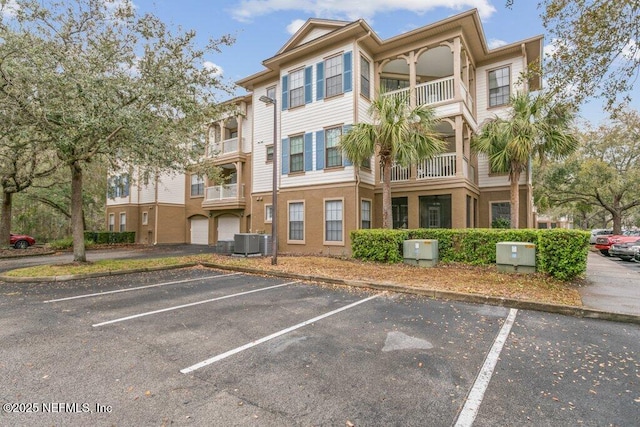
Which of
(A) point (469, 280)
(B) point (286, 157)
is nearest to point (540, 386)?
(A) point (469, 280)

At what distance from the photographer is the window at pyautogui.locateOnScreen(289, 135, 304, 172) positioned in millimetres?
15930

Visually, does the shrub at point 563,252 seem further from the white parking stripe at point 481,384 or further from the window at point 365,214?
the window at point 365,214

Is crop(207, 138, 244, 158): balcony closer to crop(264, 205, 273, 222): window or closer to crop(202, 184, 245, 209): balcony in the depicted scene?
crop(202, 184, 245, 209): balcony

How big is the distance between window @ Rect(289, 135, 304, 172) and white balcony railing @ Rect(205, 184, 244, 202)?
527 cm

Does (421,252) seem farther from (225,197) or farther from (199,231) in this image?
(199,231)

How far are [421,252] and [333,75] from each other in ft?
29.9

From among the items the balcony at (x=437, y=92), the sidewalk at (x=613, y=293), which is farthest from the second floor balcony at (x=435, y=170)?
the sidewalk at (x=613, y=293)

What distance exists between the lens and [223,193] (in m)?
20.8

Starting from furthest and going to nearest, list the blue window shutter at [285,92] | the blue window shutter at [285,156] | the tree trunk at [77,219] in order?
the blue window shutter at [285,92], the blue window shutter at [285,156], the tree trunk at [77,219]

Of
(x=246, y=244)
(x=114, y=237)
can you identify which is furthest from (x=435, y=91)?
(x=114, y=237)

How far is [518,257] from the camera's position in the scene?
9.55 meters

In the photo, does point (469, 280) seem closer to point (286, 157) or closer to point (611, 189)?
point (286, 157)

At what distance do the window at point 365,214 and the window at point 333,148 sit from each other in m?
2.14

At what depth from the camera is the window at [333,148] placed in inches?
576
